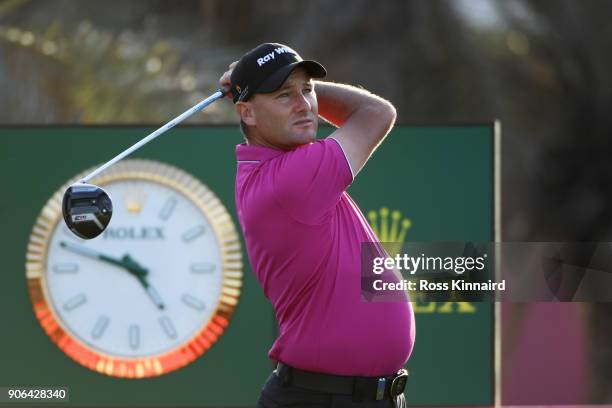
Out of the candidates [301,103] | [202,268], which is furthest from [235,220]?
[301,103]

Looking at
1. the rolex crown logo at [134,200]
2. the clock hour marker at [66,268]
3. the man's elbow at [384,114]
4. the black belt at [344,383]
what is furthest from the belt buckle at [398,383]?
the clock hour marker at [66,268]

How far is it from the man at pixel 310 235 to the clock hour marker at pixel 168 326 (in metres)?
1.90

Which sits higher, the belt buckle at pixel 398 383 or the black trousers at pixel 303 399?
the belt buckle at pixel 398 383

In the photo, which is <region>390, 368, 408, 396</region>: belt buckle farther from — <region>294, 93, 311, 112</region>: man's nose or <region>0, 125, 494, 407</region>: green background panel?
<region>0, 125, 494, 407</region>: green background panel

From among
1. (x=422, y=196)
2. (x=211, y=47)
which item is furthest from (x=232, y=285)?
(x=211, y=47)

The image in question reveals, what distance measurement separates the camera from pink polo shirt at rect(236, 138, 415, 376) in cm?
359

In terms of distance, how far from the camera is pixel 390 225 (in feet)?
18.6

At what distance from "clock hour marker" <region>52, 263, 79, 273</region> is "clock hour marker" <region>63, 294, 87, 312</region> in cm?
12

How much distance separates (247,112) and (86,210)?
61 cm

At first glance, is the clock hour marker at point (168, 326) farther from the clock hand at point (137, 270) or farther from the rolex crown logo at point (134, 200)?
the rolex crown logo at point (134, 200)

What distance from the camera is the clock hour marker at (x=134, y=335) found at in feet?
18.8

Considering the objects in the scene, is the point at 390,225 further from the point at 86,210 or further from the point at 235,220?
the point at 86,210

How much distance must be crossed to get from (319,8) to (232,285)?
18.4ft

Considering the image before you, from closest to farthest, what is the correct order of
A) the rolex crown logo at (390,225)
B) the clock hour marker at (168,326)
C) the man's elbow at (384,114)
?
the man's elbow at (384,114), the rolex crown logo at (390,225), the clock hour marker at (168,326)
